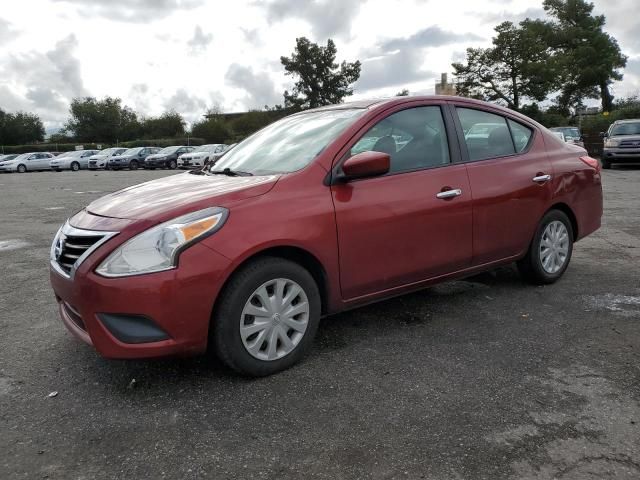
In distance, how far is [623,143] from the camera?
19375 millimetres

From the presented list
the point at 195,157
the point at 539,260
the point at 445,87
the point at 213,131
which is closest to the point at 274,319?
the point at 539,260

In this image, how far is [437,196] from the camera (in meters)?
3.89

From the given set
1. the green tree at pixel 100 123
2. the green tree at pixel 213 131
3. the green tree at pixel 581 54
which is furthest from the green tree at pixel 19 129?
the green tree at pixel 581 54

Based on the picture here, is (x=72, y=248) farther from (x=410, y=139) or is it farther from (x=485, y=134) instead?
(x=485, y=134)

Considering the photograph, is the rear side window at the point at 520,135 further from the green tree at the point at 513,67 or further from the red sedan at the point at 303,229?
the green tree at the point at 513,67

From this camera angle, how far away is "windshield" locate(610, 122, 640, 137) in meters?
19.5

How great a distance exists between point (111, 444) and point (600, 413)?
2.35 metres

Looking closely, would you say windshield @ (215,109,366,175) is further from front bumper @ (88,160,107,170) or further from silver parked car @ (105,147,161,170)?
front bumper @ (88,160,107,170)

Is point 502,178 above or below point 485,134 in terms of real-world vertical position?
below

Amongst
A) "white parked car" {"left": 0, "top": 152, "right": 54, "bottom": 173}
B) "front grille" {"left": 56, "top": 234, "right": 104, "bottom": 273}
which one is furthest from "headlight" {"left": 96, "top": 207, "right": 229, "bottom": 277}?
"white parked car" {"left": 0, "top": 152, "right": 54, "bottom": 173}

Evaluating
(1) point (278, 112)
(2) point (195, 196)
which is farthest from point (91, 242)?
(1) point (278, 112)

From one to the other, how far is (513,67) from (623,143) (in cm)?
Answer: 3452

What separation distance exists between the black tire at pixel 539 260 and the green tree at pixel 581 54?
50.0 m

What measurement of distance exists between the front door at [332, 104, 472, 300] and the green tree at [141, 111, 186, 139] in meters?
78.5
